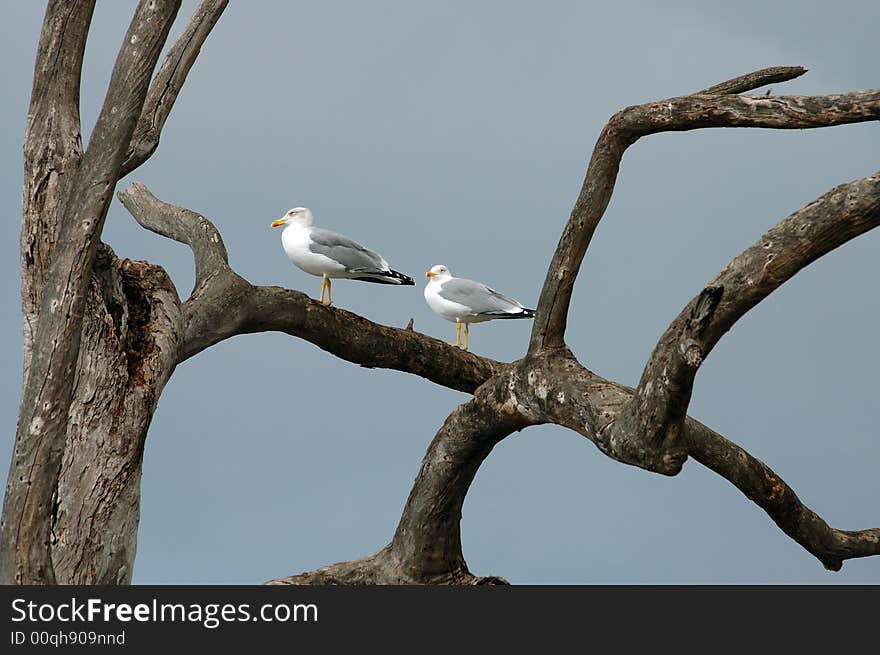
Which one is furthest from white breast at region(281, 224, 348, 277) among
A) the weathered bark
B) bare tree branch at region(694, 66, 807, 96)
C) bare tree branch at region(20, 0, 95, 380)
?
bare tree branch at region(694, 66, 807, 96)

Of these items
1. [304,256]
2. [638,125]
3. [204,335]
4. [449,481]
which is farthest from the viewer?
[304,256]

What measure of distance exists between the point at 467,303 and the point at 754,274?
3092mm

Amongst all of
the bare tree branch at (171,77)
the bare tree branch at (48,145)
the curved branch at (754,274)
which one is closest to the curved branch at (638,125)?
the curved branch at (754,274)

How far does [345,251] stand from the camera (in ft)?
24.8

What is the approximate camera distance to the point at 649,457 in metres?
4.72

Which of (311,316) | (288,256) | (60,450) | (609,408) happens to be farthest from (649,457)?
(288,256)

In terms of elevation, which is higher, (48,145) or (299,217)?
(299,217)

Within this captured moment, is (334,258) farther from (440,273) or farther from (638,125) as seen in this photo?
(638,125)

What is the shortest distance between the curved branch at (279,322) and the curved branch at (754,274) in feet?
8.72

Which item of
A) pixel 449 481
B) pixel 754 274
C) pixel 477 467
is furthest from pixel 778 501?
pixel 754 274

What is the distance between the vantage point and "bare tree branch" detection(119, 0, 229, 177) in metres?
6.02

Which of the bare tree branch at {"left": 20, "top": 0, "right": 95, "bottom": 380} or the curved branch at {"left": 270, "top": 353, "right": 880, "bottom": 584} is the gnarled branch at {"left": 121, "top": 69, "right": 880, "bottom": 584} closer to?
the curved branch at {"left": 270, "top": 353, "right": 880, "bottom": 584}

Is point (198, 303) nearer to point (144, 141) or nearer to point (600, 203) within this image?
point (144, 141)
